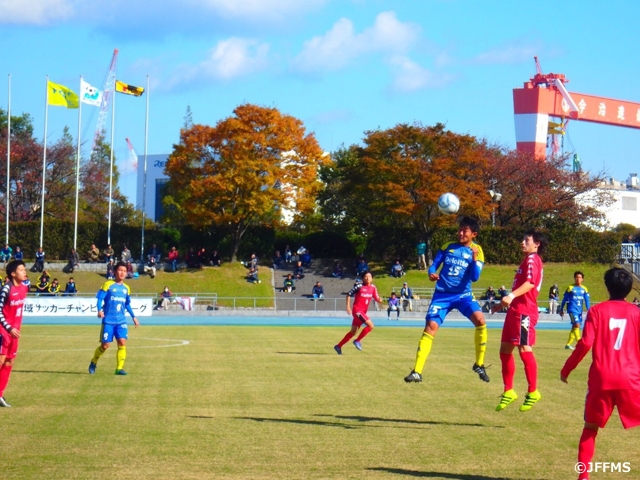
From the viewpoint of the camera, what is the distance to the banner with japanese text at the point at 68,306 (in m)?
40.0

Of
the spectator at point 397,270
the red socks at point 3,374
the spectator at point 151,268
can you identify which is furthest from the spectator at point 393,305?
the red socks at point 3,374

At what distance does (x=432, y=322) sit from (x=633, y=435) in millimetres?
2759

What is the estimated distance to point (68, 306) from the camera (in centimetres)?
4012

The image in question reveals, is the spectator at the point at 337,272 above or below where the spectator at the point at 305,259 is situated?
below

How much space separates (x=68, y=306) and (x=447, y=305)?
32620 mm

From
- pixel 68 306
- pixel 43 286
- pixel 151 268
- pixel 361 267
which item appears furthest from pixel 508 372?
pixel 151 268

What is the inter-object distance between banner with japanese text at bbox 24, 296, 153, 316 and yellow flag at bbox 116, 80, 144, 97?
57.4 ft

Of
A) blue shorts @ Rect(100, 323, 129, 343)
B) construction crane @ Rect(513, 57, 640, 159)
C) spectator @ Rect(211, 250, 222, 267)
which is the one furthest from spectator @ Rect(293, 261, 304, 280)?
blue shorts @ Rect(100, 323, 129, 343)

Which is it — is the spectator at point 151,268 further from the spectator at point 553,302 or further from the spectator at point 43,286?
the spectator at point 553,302

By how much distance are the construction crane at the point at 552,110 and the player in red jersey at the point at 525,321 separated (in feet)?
225

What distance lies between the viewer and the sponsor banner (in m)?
40.0

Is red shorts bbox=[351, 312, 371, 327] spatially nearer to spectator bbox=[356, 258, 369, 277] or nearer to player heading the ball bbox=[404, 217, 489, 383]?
player heading the ball bbox=[404, 217, 489, 383]

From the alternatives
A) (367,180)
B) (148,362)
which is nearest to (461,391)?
(148,362)

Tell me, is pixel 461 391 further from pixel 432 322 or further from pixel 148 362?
pixel 148 362
